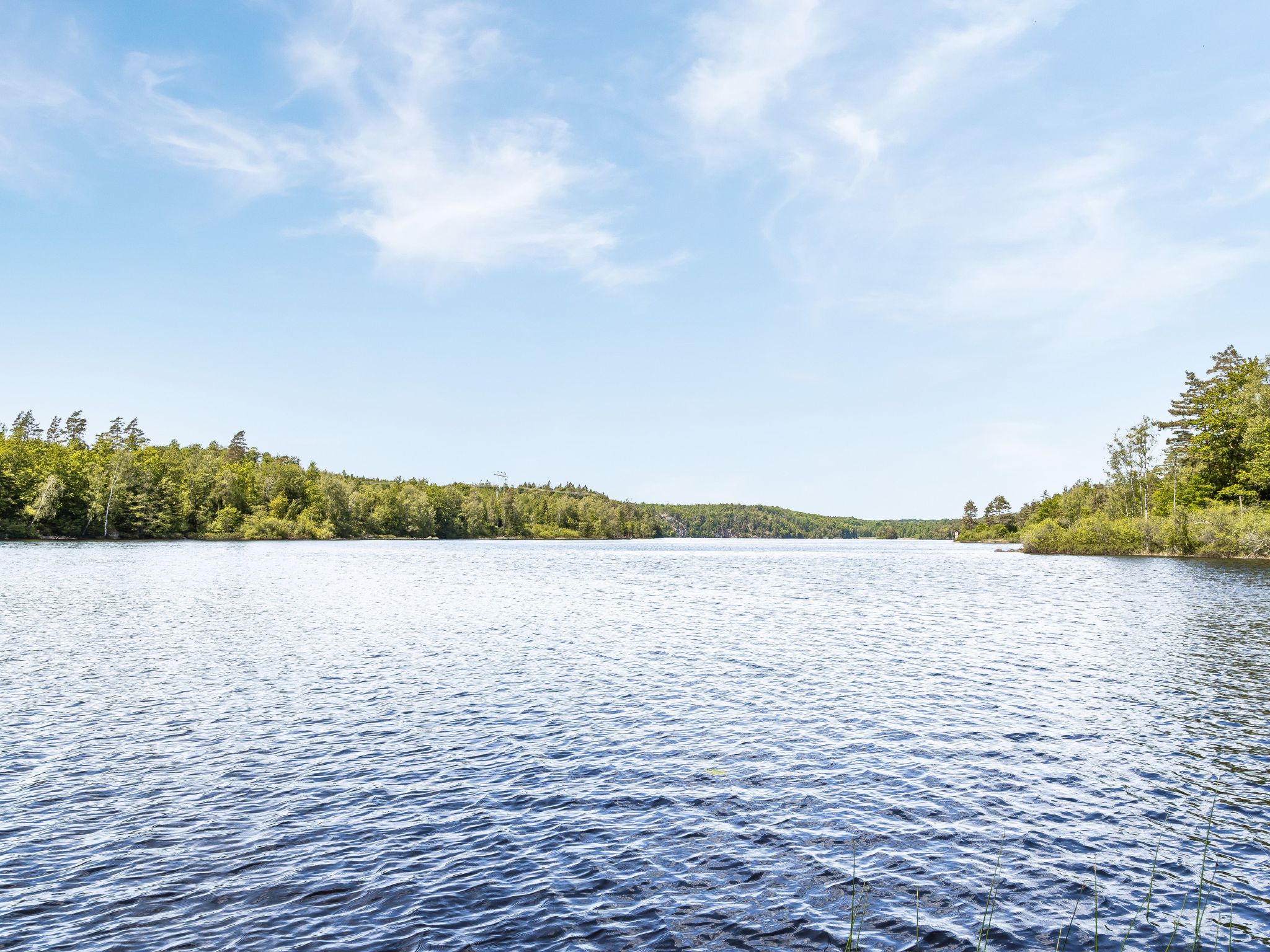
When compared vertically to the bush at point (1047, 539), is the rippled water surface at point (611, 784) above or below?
below

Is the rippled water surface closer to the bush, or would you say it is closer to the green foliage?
the green foliage

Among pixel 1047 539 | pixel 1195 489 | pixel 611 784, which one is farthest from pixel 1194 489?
pixel 611 784

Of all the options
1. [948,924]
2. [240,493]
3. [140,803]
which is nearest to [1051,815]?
[948,924]

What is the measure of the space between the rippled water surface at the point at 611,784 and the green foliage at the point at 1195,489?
87033mm

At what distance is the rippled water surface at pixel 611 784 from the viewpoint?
11.3m

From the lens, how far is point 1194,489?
12950 centimetres

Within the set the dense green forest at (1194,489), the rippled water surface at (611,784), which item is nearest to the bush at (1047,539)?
the dense green forest at (1194,489)

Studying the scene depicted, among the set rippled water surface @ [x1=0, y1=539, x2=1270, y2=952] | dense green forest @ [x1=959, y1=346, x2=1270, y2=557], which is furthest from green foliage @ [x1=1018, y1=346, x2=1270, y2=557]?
rippled water surface @ [x1=0, y1=539, x2=1270, y2=952]

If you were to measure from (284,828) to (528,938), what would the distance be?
6.50m

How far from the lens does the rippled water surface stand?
11.3 meters

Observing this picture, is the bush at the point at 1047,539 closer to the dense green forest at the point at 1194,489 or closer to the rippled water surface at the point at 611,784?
the dense green forest at the point at 1194,489

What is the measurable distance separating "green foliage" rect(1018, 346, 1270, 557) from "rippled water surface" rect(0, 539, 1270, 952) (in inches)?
3427

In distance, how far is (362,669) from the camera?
3009cm

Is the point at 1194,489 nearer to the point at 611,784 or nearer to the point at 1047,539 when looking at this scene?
the point at 1047,539
